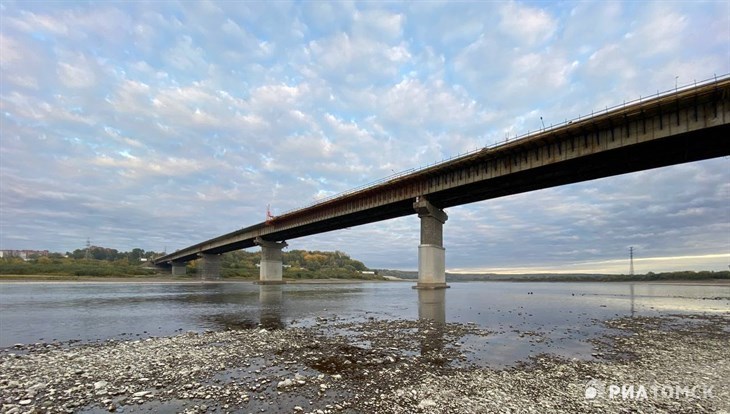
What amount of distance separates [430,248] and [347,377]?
4811cm

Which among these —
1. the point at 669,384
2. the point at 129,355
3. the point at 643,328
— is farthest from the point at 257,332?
the point at 643,328

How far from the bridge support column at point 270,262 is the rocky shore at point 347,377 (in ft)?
288

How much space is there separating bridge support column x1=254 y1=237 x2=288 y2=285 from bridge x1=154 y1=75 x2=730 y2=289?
97.3ft

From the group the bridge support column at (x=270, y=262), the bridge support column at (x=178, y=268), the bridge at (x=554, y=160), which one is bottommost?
the bridge support column at (x=178, y=268)

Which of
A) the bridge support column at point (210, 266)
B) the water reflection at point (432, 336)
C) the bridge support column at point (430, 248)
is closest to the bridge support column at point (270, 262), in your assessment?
the bridge support column at point (210, 266)

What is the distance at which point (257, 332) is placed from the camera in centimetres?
1814

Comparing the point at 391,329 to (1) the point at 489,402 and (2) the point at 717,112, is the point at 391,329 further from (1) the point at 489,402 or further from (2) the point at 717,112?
(2) the point at 717,112

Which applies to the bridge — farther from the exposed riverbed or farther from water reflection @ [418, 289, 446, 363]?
water reflection @ [418, 289, 446, 363]

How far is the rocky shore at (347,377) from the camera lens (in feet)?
26.2

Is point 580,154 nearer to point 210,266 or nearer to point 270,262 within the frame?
point 270,262

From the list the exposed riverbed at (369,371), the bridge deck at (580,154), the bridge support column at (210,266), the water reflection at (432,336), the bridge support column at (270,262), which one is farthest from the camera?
the bridge support column at (210,266)

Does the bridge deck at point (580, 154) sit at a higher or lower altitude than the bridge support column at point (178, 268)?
higher

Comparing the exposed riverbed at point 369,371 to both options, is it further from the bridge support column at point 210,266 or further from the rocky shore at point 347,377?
the bridge support column at point 210,266

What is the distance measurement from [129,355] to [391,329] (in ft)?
40.7
